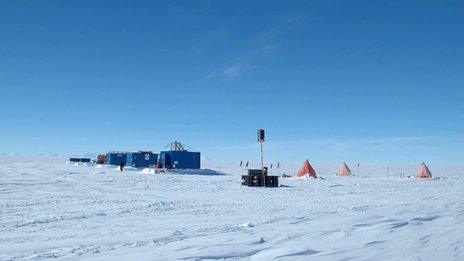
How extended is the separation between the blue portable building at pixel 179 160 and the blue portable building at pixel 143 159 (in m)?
4.75

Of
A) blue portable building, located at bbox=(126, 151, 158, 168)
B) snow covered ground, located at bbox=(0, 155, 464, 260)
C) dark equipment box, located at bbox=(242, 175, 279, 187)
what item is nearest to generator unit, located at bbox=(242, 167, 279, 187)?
dark equipment box, located at bbox=(242, 175, 279, 187)

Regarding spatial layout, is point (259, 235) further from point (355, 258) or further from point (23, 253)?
point (23, 253)

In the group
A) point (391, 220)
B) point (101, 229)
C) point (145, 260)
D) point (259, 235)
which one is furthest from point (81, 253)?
point (391, 220)

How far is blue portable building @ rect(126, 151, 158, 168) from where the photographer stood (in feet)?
151

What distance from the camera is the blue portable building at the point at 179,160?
40.6m

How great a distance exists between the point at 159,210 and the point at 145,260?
226 inches

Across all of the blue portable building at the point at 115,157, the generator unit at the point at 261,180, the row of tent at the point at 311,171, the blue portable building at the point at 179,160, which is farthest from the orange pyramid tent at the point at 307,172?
the blue portable building at the point at 115,157

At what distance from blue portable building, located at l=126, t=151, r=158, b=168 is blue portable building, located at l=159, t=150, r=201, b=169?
187 inches

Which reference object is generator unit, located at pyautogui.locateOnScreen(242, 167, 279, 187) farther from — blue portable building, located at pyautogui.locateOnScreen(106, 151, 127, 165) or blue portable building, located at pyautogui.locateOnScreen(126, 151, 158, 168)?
blue portable building, located at pyautogui.locateOnScreen(106, 151, 127, 165)

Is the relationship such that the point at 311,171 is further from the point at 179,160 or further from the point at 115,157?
the point at 115,157

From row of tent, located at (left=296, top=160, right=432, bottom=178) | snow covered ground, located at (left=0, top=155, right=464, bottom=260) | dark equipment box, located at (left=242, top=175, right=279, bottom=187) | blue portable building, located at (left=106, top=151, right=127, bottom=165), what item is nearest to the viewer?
snow covered ground, located at (left=0, top=155, right=464, bottom=260)

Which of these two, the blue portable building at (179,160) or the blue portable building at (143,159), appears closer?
the blue portable building at (179,160)

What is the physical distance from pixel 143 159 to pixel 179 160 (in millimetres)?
7175

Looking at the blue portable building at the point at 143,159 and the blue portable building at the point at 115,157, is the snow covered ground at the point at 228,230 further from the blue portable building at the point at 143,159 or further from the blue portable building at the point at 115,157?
the blue portable building at the point at 115,157
